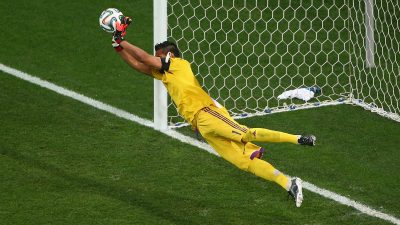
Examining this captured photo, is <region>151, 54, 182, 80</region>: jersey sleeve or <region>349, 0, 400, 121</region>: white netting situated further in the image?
<region>349, 0, 400, 121</region>: white netting

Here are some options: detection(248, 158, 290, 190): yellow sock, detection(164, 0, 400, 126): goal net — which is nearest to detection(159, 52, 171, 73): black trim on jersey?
detection(248, 158, 290, 190): yellow sock

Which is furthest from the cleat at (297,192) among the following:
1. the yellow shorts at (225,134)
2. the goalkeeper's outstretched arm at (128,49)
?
the goalkeeper's outstretched arm at (128,49)

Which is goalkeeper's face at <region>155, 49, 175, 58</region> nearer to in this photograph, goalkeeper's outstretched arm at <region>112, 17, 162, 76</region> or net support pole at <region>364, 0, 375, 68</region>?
goalkeeper's outstretched arm at <region>112, 17, 162, 76</region>

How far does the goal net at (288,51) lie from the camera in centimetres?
1232

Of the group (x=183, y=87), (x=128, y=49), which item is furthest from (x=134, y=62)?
(x=183, y=87)

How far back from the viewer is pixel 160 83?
1112 cm

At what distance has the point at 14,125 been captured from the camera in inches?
447

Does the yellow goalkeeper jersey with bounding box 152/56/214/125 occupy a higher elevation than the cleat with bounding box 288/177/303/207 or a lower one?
higher

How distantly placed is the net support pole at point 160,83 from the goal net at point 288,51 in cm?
29

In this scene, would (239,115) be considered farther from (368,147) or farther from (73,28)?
(73,28)

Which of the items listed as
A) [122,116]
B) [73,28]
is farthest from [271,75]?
[73,28]

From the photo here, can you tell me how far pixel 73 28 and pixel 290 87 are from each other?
3311mm

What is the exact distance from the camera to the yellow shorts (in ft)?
30.1

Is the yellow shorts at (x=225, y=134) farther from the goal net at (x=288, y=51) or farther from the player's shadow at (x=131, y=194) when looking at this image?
the goal net at (x=288, y=51)
